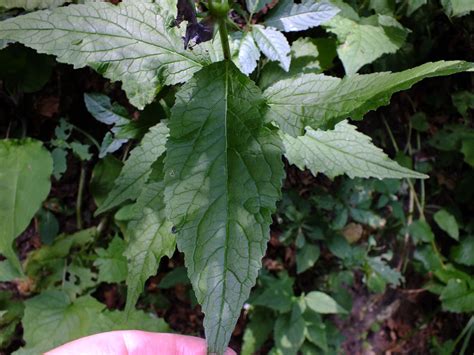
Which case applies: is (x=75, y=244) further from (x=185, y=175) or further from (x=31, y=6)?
(x=185, y=175)

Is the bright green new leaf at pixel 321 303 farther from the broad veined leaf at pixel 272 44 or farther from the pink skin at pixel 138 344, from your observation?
the broad veined leaf at pixel 272 44

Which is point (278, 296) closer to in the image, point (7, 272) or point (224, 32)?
point (7, 272)

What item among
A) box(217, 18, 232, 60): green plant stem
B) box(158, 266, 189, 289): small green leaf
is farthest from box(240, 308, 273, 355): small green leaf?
box(217, 18, 232, 60): green plant stem

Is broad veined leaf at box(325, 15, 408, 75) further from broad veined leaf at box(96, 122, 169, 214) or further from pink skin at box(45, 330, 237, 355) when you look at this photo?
pink skin at box(45, 330, 237, 355)

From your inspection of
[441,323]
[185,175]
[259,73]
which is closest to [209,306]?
[185,175]

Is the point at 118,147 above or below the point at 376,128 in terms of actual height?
above

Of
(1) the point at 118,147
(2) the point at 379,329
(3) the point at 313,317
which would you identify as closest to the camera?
(1) the point at 118,147
